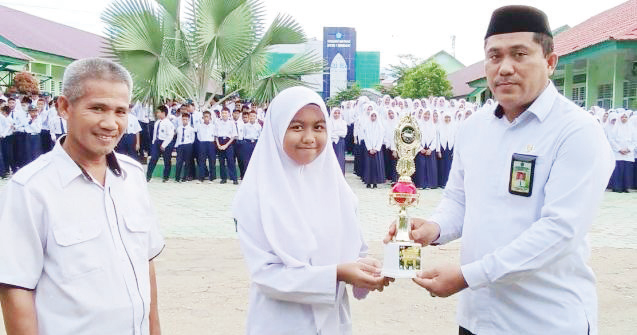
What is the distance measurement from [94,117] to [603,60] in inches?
729

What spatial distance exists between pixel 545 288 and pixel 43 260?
1586 mm

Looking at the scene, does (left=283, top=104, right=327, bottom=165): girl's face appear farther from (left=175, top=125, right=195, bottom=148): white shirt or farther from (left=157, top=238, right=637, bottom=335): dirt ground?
(left=175, top=125, right=195, bottom=148): white shirt

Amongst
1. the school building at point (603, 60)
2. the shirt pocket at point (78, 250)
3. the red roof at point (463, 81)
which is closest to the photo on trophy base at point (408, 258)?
the shirt pocket at point (78, 250)

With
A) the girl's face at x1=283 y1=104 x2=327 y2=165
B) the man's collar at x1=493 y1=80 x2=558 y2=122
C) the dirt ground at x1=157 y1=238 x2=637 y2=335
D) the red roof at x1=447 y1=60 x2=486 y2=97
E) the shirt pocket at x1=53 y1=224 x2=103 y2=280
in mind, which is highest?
Answer: the red roof at x1=447 y1=60 x2=486 y2=97

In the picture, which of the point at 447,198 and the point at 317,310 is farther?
the point at 447,198

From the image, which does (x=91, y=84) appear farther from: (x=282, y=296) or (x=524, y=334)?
(x=524, y=334)

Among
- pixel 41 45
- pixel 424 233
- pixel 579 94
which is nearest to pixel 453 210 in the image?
pixel 424 233

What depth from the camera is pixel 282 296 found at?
2.17 meters

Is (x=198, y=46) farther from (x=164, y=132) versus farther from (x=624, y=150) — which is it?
(x=624, y=150)

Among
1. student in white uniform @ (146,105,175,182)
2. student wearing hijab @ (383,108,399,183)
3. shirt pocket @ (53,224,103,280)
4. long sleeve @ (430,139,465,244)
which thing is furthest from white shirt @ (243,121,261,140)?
shirt pocket @ (53,224,103,280)

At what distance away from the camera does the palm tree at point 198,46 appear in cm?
1252

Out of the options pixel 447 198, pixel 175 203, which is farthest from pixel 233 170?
pixel 447 198

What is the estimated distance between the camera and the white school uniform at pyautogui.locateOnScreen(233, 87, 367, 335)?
2.15m

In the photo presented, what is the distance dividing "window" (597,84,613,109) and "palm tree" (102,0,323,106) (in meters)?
9.15
